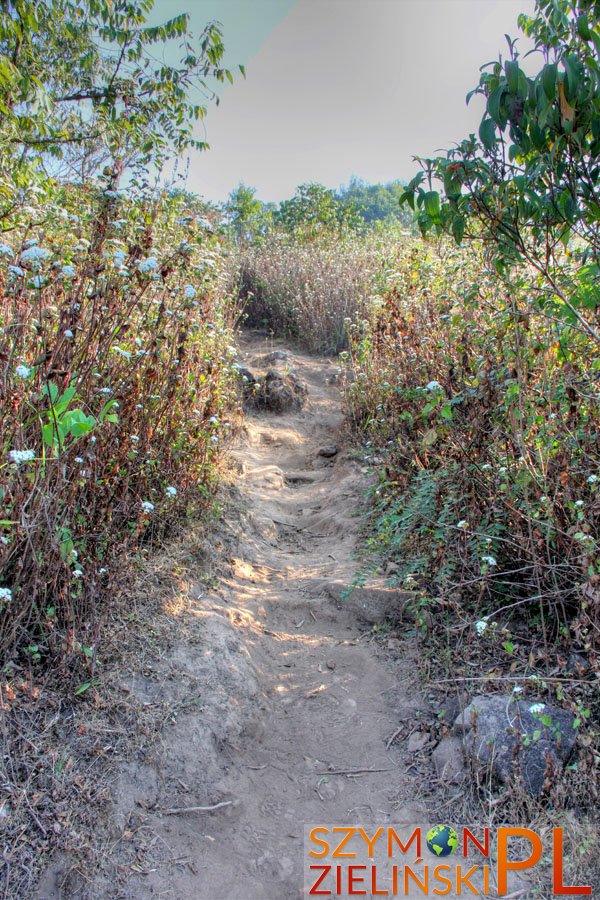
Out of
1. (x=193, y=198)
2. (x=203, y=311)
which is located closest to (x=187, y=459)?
(x=203, y=311)

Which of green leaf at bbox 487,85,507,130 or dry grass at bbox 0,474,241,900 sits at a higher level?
green leaf at bbox 487,85,507,130

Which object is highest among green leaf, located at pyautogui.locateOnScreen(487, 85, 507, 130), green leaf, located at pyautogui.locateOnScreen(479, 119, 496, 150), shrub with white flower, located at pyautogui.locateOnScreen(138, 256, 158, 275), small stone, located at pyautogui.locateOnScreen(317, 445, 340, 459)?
green leaf, located at pyautogui.locateOnScreen(487, 85, 507, 130)

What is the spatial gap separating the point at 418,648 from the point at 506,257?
202cm

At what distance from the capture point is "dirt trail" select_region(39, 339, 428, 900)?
2.28 meters

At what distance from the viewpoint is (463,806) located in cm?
243

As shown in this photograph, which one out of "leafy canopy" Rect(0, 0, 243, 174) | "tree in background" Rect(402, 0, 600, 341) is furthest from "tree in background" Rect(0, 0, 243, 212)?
"tree in background" Rect(402, 0, 600, 341)

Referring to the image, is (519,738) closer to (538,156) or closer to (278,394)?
(538,156)

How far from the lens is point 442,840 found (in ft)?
7.61

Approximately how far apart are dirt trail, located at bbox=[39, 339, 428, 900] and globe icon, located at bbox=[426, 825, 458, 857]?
0.14 metres

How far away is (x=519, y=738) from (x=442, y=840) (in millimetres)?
489

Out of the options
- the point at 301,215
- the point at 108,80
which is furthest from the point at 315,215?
the point at 108,80

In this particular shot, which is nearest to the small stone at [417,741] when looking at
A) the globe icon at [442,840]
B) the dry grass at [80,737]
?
the globe icon at [442,840]

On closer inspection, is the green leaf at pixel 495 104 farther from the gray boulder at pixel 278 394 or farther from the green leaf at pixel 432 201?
the gray boulder at pixel 278 394

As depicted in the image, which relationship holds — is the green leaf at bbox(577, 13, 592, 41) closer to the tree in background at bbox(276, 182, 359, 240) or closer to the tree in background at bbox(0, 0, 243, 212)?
the tree in background at bbox(0, 0, 243, 212)
